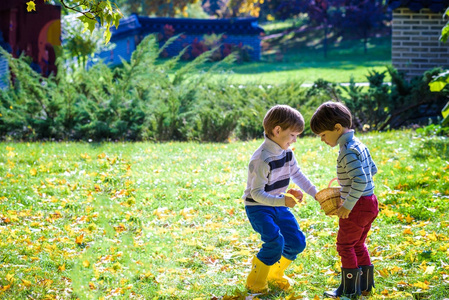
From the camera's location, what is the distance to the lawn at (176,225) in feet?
14.5

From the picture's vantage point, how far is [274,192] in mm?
4051

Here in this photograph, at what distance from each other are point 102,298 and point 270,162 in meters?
1.52

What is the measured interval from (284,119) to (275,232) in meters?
0.78

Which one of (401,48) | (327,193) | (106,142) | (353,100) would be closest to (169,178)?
(106,142)

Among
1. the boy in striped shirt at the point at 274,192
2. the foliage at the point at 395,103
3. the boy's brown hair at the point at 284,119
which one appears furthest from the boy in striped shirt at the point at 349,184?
the foliage at the point at 395,103

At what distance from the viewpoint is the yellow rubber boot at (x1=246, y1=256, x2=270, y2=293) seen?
13.5ft

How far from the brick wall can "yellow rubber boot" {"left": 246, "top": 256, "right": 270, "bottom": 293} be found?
31.8 ft

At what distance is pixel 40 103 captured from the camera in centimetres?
1086

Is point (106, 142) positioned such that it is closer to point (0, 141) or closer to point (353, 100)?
point (0, 141)

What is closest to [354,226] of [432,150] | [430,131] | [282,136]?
[282,136]

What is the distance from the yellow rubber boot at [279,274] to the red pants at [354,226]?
0.51 meters

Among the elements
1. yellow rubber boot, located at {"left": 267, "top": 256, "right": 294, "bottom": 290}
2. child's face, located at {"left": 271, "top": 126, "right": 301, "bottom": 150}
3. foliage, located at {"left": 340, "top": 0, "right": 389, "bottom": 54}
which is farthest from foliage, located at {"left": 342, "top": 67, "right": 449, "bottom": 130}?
foliage, located at {"left": 340, "top": 0, "right": 389, "bottom": 54}

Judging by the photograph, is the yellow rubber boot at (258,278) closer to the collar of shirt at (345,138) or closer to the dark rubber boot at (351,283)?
the dark rubber boot at (351,283)

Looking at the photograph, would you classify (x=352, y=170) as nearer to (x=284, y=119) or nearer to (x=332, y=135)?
(x=332, y=135)
